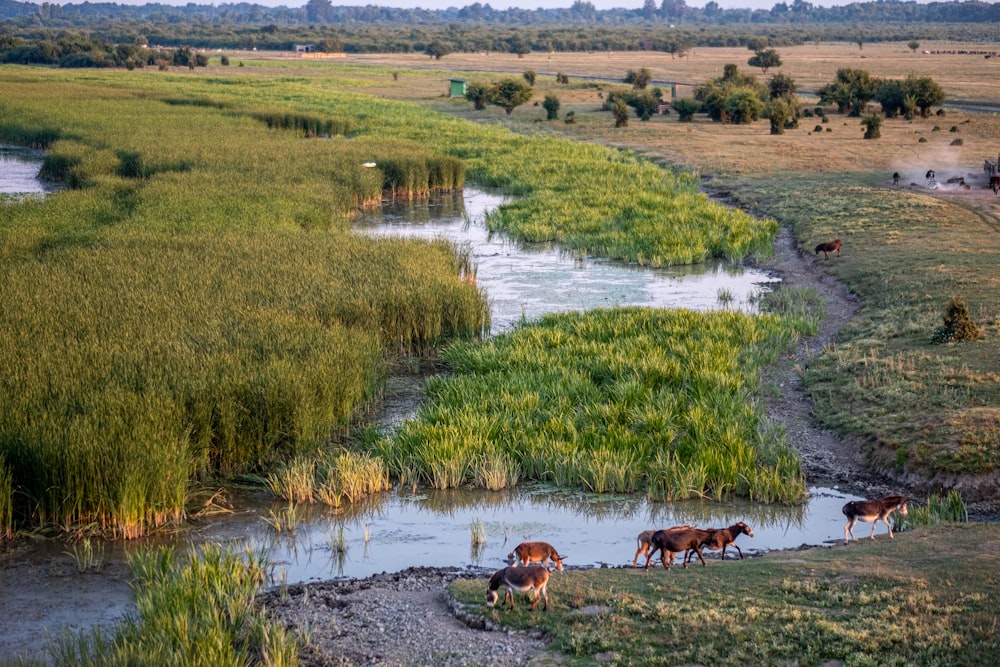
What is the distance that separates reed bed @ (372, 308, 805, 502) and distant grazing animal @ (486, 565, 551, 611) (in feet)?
10.8

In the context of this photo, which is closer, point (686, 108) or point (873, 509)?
point (873, 509)

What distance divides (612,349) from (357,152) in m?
18.6

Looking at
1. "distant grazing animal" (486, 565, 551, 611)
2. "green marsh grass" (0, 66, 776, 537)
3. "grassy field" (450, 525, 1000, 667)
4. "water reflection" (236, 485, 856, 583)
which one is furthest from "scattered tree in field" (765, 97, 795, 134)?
"distant grazing animal" (486, 565, 551, 611)

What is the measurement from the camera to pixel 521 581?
6551 mm

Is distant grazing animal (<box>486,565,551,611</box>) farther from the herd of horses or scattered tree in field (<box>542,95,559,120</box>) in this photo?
scattered tree in field (<box>542,95,559,120</box>)

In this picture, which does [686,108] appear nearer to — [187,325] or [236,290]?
[236,290]

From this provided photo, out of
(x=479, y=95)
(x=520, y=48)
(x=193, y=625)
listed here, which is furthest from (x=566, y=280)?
(x=520, y=48)

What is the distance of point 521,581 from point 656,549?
156 centimetres

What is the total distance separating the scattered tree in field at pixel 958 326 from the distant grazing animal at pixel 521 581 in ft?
28.4

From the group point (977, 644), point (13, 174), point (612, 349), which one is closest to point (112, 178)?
point (13, 174)

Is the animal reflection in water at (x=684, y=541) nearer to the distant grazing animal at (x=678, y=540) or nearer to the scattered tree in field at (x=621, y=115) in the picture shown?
the distant grazing animal at (x=678, y=540)

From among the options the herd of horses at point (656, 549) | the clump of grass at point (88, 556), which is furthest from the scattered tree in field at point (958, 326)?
the clump of grass at point (88, 556)

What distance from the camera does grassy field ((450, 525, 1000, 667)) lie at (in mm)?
5930

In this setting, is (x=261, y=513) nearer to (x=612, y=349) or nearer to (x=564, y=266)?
A: (x=612, y=349)
